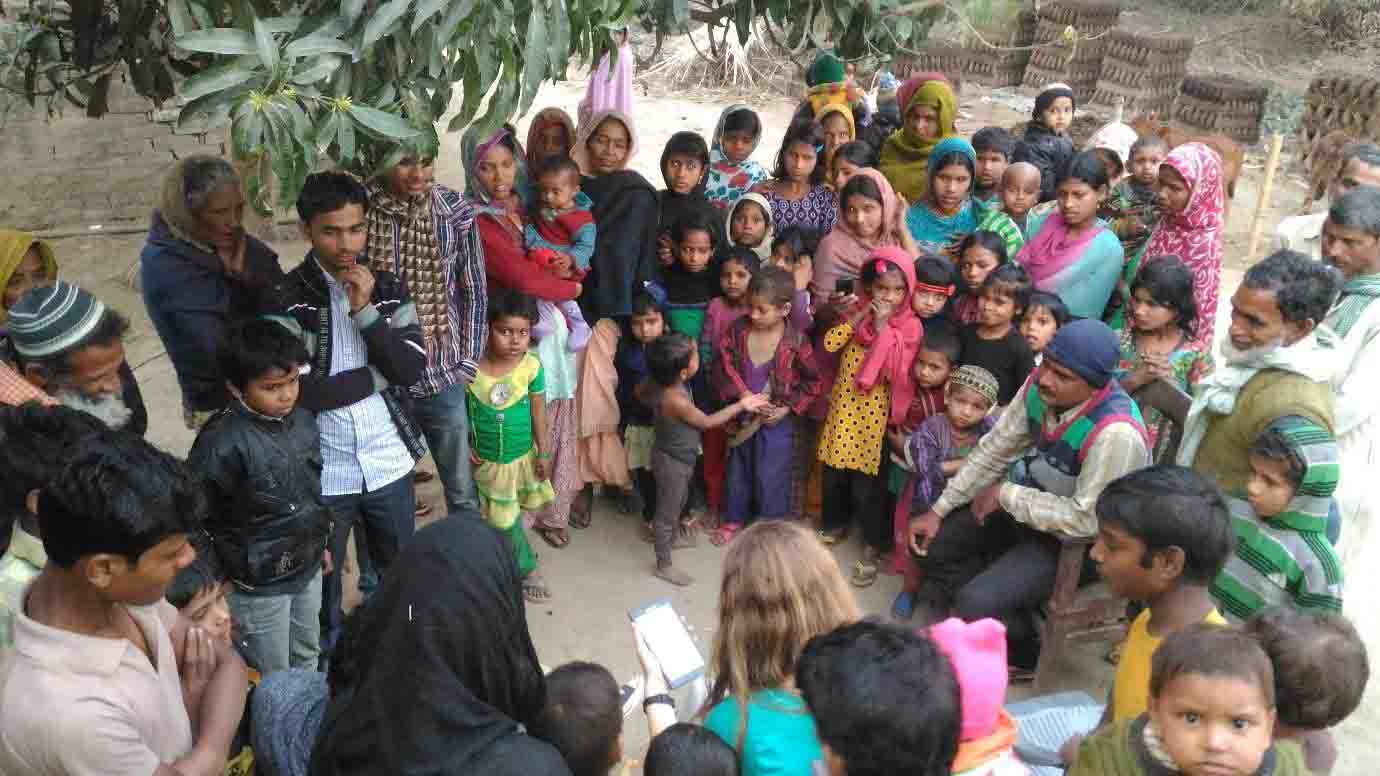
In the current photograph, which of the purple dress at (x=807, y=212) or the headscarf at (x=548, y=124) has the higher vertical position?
the headscarf at (x=548, y=124)

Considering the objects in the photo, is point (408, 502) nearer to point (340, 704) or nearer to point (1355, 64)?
point (340, 704)

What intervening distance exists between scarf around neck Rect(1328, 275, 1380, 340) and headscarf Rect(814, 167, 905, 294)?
1.69m

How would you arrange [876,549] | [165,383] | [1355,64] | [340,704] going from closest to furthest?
[340,704]
[876,549]
[165,383]
[1355,64]

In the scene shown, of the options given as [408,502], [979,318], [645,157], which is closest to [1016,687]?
[979,318]

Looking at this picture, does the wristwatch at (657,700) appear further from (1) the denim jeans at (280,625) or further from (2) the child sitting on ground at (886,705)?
(1) the denim jeans at (280,625)

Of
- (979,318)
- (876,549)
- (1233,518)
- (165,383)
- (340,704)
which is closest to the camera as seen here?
(340,704)

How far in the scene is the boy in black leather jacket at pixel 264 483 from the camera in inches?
111

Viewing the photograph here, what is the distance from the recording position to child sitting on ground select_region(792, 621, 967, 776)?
1.81 meters

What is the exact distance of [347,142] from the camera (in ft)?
7.14

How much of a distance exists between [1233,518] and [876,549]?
1.64 metres

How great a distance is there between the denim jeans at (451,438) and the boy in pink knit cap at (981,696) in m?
2.17

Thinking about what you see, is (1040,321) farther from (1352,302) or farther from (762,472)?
(762,472)

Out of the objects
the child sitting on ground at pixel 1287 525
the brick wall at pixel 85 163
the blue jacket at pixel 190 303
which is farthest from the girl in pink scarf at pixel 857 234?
the brick wall at pixel 85 163

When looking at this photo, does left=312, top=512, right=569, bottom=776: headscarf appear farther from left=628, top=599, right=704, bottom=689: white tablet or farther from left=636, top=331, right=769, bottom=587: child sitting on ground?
left=636, top=331, right=769, bottom=587: child sitting on ground
